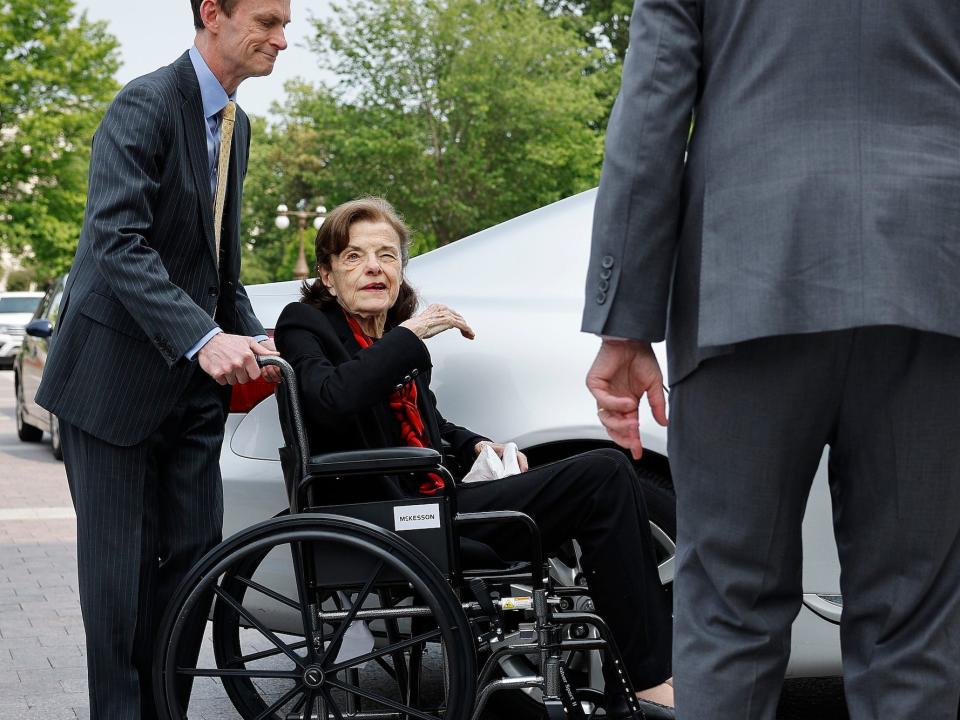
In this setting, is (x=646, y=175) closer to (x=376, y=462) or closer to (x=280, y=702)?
(x=376, y=462)

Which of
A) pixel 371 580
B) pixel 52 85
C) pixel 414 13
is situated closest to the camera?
pixel 371 580

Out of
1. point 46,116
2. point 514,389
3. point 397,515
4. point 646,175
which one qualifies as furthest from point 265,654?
point 46,116

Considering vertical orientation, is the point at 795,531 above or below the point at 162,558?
above

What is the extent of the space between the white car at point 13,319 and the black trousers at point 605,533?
91.1 ft

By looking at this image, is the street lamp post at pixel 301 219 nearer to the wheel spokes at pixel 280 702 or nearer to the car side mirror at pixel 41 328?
the car side mirror at pixel 41 328

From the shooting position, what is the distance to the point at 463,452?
3576 mm

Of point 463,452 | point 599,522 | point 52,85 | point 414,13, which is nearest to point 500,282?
point 463,452

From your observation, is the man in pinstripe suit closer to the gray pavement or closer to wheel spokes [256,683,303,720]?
wheel spokes [256,683,303,720]

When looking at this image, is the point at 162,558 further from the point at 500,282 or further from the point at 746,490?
the point at 746,490

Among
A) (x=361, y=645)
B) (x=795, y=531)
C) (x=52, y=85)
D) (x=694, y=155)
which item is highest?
(x=52, y=85)

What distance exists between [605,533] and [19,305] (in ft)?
100

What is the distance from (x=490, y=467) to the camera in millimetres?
3414

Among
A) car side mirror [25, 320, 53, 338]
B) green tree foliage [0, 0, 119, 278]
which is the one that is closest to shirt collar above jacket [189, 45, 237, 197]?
car side mirror [25, 320, 53, 338]

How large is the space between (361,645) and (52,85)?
1456 inches
